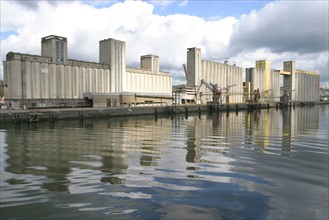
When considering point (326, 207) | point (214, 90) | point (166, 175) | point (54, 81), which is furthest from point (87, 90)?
point (326, 207)

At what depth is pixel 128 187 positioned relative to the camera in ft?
34.3

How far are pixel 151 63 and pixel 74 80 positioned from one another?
33340mm

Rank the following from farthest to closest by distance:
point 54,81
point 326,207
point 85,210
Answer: point 54,81
point 326,207
point 85,210

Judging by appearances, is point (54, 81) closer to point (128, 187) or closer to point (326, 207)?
point (128, 187)

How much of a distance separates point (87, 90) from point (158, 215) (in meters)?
71.0

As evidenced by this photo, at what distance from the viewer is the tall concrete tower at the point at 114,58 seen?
81244 millimetres

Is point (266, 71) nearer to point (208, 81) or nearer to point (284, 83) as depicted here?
point (284, 83)

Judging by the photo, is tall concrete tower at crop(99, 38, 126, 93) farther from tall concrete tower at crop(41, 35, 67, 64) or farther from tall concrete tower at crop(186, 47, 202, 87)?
tall concrete tower at crop(186, 47, 202, 87)

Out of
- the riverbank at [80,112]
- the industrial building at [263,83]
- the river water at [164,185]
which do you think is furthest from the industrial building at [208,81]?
the river water at [164,185]

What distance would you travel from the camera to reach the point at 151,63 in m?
98.4

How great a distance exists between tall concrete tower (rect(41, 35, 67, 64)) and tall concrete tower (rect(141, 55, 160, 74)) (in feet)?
114

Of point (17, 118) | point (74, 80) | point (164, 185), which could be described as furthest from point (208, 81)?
point (164, 185)

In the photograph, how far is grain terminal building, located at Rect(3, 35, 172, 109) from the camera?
61562mm

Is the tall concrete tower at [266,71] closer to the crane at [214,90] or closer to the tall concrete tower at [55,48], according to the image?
the crane at [214,90]
